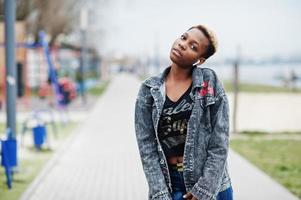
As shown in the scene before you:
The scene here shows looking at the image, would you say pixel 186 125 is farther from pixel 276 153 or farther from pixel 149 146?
pixel 276 153

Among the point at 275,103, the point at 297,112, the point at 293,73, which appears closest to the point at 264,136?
the point at 297,112

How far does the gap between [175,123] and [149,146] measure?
195 mm

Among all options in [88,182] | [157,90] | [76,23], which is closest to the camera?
[157,90]

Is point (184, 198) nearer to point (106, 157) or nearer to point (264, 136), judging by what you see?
point (106, 157)

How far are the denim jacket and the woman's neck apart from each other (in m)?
0.04

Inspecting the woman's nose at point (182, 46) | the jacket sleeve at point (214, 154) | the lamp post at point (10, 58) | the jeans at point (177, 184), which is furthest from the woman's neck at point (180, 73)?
the lamp post at point (10, 58)

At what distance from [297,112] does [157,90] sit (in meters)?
16.5

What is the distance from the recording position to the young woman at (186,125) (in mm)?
2779

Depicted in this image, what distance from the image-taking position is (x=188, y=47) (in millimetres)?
2830

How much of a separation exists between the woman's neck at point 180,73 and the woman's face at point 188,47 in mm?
35

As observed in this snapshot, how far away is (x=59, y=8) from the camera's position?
33469mm

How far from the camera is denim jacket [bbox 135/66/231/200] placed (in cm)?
277

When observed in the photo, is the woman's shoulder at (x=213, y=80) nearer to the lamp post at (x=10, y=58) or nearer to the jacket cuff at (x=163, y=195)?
the jacket cuff at (x=163, y=195)

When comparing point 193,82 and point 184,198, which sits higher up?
point 193,82
